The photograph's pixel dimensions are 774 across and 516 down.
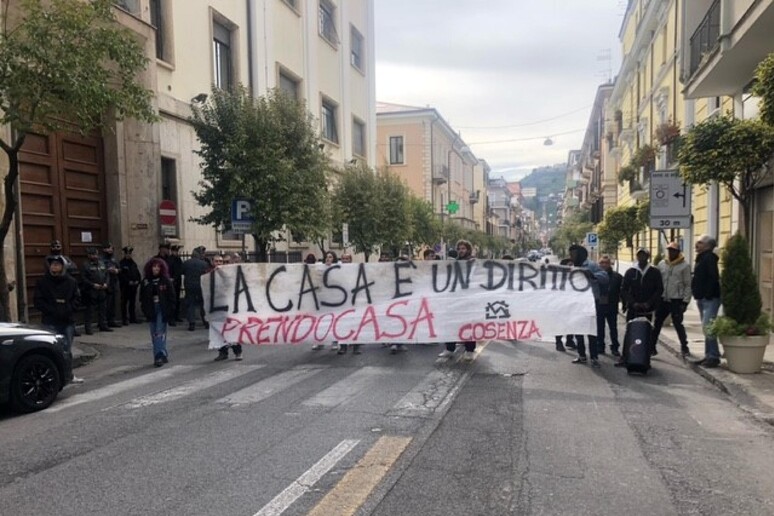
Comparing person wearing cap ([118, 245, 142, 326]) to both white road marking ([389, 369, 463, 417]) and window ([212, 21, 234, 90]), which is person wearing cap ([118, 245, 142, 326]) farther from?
white road marking ([389, 369, 463, 417])

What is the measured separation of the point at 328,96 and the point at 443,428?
26089 millimetres

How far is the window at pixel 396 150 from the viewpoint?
179ft

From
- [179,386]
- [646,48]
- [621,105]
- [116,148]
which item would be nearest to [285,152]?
[116,148]

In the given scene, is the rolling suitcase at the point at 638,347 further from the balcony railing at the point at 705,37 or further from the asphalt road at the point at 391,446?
the balcony railing at the point at 705,37

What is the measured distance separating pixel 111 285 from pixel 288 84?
49.7ft

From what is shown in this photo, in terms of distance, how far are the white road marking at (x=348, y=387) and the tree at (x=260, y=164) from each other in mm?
7737

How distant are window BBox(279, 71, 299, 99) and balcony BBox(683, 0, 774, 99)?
1523 centimetres

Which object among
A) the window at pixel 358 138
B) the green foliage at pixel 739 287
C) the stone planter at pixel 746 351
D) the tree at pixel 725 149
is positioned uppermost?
the window at pixel 358 138

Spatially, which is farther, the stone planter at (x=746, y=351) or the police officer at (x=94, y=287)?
the police officer at (x=94, y=287)

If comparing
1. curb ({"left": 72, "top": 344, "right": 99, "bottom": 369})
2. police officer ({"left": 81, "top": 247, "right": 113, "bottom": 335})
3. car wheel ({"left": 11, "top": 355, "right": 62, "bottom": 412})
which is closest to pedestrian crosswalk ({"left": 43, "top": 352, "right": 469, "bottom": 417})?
car wheel ({"left": 11, "top": 355, "right": 62, "bottom": 412})

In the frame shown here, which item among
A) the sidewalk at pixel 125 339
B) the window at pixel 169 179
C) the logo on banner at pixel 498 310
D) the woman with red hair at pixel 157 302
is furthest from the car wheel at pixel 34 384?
the window at pixel 169 179

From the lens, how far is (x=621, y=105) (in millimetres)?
39688

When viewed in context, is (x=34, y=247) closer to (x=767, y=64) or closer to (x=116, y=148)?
(x=116, y=148)

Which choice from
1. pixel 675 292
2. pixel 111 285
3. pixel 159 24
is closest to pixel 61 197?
pixel 111 285
